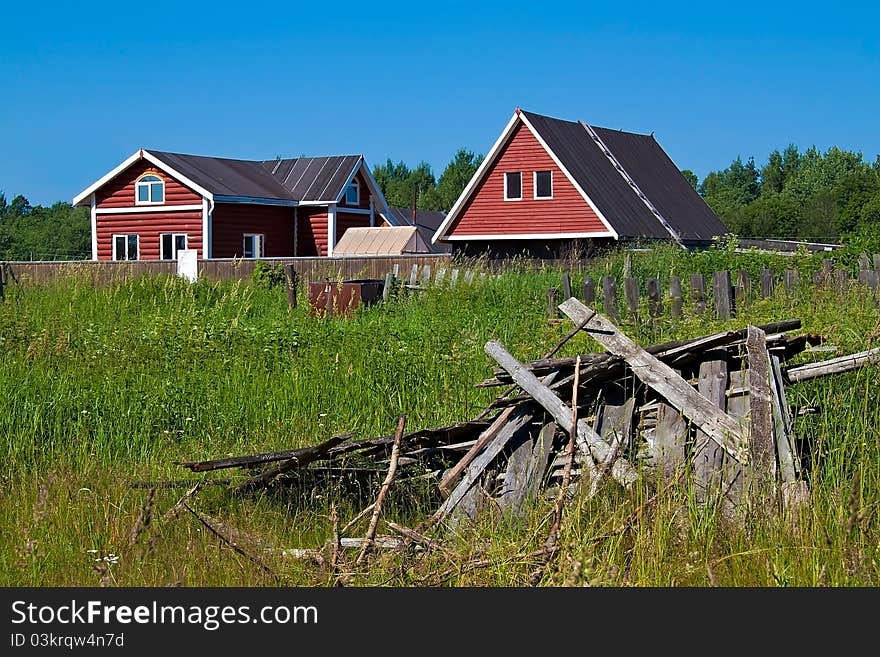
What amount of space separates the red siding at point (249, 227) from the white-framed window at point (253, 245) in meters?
0.16

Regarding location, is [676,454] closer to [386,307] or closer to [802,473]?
[802,473]

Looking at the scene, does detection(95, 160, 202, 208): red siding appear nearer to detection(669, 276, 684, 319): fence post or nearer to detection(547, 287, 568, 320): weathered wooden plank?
detection(547, 287, 568, 320): weathered wooden plank

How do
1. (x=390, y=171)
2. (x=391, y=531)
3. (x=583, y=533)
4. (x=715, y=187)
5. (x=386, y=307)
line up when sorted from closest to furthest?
(x=583, y=533), (x=391, y=531), (x=386, y=307), (x=715, y=187), (x=390, y=171)

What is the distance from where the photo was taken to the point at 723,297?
13.1m

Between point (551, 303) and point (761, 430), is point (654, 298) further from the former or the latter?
point (761, 430)

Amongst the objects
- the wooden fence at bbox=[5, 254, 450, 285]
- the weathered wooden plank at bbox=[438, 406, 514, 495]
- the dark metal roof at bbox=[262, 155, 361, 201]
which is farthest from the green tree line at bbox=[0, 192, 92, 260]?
the weathered wooden plank at bbox=[438, 406, 514, 495]

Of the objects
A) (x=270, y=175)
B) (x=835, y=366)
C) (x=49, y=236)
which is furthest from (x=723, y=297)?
(x=49, y=236)

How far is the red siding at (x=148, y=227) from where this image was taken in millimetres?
36375

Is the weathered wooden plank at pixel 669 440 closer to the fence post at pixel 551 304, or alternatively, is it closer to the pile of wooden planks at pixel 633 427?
the pile of wooden planks at pixel 633 427

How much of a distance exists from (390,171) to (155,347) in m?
133

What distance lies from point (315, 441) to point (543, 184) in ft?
83.0

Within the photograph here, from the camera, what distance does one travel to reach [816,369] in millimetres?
5777

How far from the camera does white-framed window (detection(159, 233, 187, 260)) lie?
36.8 meters

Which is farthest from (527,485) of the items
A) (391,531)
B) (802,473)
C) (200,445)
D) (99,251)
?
(99,251)
